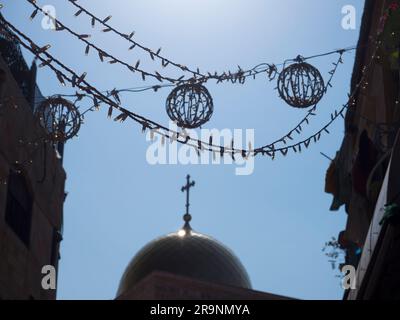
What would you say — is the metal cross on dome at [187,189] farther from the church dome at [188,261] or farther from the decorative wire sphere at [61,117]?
the decorative wire sphere at [61,117]

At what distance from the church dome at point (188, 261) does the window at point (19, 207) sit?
20095mm

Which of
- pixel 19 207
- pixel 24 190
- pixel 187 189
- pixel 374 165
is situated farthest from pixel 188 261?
pixel 374 165

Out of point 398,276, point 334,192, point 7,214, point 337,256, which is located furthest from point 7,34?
point 337,256

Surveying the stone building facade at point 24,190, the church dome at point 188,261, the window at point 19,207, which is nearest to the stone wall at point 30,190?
the stone building facade at point 24,190

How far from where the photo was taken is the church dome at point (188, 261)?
3822 centimetres

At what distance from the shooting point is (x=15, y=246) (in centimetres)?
1692

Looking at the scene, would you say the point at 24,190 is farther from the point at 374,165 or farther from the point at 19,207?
the point at 374,165

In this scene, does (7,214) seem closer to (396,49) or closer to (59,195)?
(59,195)

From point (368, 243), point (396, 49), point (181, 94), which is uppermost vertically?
point (396, 49)

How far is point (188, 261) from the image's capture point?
38656mm

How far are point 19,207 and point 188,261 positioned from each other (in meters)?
21.6

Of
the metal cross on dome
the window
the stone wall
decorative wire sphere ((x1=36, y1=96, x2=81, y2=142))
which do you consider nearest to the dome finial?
the metal cross on dome

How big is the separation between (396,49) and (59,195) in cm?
950

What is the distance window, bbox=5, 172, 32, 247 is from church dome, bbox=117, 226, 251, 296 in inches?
791
